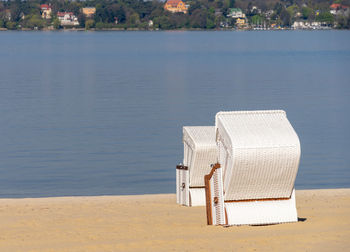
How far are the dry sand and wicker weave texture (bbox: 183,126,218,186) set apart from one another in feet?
1.91

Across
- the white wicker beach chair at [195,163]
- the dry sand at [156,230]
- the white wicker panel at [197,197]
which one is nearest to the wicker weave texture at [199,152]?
the white wicker beach chair at [195,163]

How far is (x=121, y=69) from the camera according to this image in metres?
71.6

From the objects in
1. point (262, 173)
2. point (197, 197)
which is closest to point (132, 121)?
point (197, 197)

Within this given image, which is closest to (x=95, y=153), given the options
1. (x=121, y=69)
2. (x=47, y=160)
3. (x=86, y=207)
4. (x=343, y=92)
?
(x=47, y=160)

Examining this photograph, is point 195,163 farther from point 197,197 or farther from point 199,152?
point 197,197

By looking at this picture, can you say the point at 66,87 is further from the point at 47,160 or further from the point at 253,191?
the point at 253,191

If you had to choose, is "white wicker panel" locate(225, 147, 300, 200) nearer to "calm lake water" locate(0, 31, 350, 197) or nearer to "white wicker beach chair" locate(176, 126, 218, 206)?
"white wicker beach chair" locate(176, 126, 218, 206)

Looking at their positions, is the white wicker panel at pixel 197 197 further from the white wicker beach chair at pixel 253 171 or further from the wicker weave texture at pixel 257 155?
the wicker weave texture at pixel 257 155

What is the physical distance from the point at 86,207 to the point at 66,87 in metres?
37.1

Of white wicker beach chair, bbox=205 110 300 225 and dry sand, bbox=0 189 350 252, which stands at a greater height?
white wicker beach chair, bbox=205 110 300 225

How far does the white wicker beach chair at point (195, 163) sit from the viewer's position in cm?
1125

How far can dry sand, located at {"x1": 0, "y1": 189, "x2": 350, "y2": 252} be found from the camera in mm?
8992

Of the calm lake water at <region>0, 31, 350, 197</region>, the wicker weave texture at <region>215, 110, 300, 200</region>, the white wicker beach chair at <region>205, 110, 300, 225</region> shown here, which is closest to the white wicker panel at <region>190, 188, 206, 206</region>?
the white wicker beach chair at <region>205, 110, 300, 225</region>

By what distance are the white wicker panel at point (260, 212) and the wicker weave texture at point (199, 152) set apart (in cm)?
160
